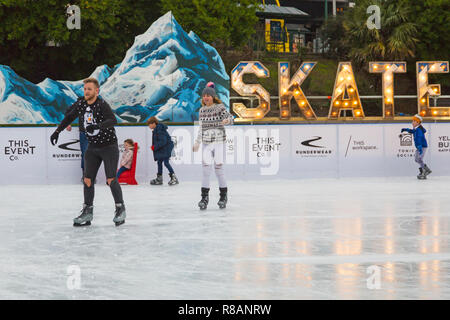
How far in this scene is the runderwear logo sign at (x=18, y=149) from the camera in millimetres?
15242

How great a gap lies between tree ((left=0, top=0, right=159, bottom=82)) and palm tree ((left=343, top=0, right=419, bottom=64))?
10.8 m

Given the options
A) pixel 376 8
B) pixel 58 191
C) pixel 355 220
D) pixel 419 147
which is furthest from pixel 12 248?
pixel 376 8

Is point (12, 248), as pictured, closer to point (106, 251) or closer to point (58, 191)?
point (106, 251)

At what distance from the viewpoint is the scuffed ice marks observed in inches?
646

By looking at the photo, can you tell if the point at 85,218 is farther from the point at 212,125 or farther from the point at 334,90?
the point at 334,90

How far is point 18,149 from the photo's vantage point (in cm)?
1527

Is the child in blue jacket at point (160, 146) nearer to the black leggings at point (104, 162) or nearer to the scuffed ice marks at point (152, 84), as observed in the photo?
the scuffed ice marks at point (152, 84)

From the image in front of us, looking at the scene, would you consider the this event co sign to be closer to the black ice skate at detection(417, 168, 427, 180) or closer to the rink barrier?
the rink barrier

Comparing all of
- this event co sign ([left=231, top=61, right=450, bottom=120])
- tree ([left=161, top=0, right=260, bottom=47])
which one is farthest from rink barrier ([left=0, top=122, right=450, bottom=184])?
tree ([left=161, top=0, right=260, bottom=47])

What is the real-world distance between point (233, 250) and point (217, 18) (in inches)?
1243

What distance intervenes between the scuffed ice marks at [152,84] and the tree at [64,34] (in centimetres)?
936

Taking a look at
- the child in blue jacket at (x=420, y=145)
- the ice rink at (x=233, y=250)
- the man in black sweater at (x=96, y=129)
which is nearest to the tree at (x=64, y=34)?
the child in blue jacket at (x=420, y=145)
